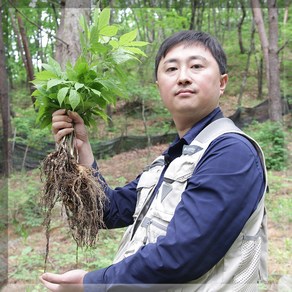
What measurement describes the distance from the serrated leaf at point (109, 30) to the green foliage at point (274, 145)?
7.23 meters

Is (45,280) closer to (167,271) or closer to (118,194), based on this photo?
(167,271)

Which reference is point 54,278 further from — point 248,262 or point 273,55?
point 273,55

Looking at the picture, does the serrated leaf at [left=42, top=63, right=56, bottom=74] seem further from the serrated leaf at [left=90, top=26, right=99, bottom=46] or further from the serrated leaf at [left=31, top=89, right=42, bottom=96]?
the serrated leaf at [left=90, top=26, right=99, bottom=46]

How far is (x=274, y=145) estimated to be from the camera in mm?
8562

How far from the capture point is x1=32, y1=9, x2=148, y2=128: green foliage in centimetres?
164

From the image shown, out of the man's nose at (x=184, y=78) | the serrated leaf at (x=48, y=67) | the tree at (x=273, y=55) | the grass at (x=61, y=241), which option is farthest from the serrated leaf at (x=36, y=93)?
the tree at (x=273, y=55)

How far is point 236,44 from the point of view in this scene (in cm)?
2028

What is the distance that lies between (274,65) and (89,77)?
28.5ft

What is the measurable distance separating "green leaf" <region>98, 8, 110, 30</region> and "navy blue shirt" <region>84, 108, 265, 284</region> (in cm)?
89

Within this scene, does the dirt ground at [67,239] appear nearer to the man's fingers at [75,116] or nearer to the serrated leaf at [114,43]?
the man's fingers at [75,116]

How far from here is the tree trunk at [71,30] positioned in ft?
13.6

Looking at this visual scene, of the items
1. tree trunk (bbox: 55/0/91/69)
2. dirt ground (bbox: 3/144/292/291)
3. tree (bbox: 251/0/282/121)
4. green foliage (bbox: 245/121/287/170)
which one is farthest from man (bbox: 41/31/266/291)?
tree (bbox: 251/0/282/121)

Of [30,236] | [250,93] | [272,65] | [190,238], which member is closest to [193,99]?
[190,238]

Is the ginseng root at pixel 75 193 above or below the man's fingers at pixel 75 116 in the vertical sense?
below
